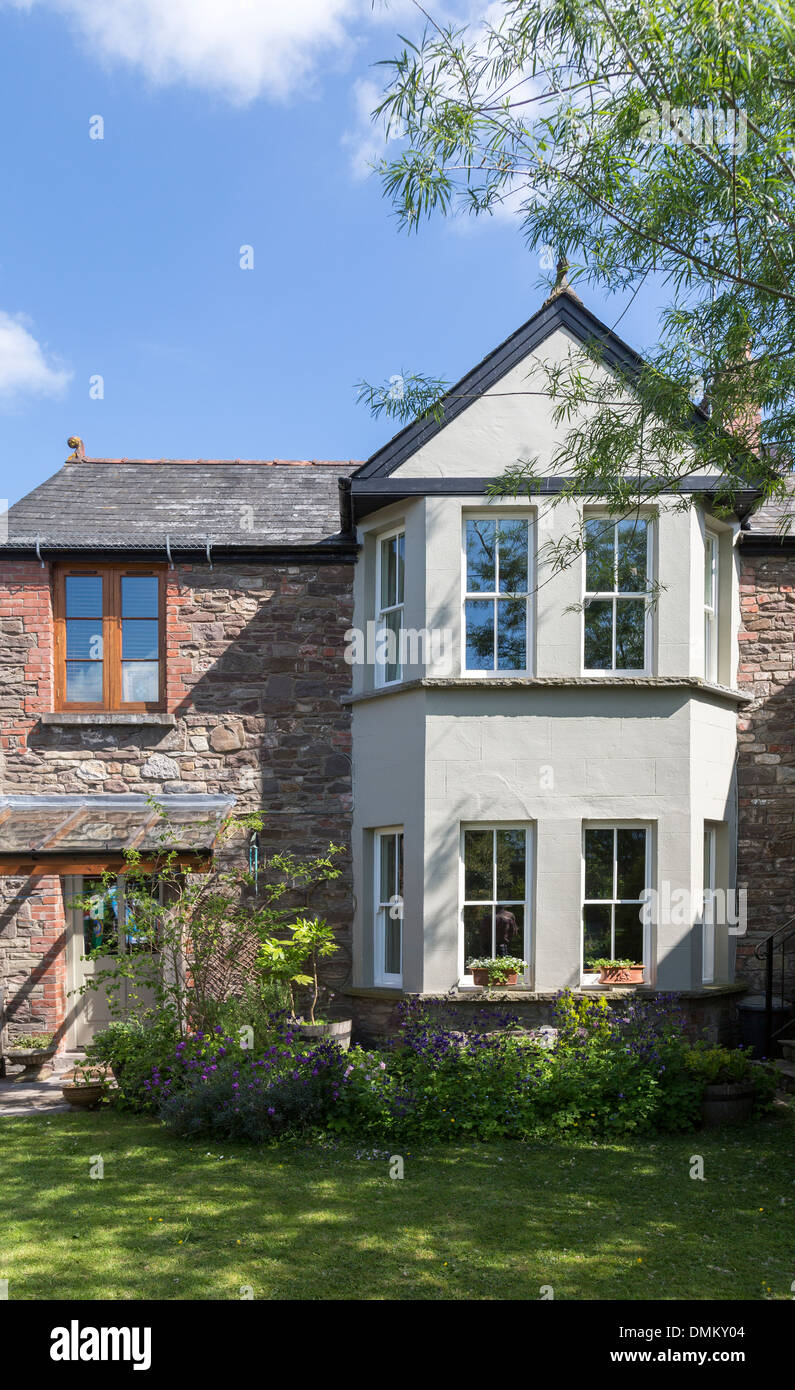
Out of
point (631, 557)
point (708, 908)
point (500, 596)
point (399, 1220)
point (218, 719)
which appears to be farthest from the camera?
point (218, 719)

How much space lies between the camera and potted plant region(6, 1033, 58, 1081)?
448 inches

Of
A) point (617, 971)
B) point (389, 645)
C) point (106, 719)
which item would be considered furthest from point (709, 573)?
point (106, 719)

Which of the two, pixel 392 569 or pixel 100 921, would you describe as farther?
pixel 100 921

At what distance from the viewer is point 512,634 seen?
37.1ft

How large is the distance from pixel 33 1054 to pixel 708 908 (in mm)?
7775

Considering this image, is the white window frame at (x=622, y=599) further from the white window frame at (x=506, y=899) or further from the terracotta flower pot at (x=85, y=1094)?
the terracotta flower pot at (x=85, y=1094)

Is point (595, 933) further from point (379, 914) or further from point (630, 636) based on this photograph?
point (630, 636)

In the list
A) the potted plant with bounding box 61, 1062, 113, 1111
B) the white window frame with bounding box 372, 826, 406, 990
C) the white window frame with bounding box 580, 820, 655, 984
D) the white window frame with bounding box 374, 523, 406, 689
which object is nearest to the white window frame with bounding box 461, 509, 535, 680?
the white window frame with bounding box 374, 523, 406, 689

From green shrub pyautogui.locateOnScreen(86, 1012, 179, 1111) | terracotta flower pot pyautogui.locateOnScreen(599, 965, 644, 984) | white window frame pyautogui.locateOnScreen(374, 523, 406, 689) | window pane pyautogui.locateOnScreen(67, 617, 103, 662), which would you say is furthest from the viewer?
window pane pyautogui.locateOnScreen(67, 617, 103, 662)

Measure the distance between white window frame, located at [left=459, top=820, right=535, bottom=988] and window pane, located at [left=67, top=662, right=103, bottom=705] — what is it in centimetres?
494

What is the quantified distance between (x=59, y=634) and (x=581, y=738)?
651 cm

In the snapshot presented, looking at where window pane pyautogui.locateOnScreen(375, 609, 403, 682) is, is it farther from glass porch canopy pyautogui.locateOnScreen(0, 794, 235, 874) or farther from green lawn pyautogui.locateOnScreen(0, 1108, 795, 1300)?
green lawn pyautogui.locateOnScreen(0, 1108, 795, 1300)

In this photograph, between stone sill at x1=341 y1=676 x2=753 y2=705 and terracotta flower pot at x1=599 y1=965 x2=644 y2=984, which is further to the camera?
stone sill at x1=341 y1=676 x2=753 y2=705
